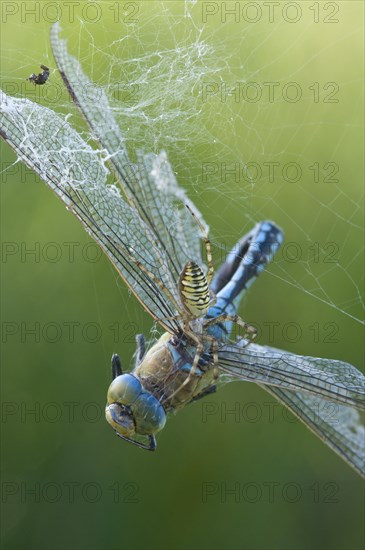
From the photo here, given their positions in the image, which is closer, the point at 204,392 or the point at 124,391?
the point at 124,391

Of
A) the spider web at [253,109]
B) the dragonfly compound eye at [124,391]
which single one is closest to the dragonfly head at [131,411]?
the dragonfly compound eye at [124,391]

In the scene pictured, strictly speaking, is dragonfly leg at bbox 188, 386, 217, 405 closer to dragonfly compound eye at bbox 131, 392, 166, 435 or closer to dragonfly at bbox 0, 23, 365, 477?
dragonfly at bbox 0, 23, 365, 477

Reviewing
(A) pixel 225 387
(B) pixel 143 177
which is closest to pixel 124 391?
(B) pixel 143 177

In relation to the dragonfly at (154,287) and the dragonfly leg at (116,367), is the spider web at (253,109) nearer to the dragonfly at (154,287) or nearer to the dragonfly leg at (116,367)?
the dragonfly at (154,287)

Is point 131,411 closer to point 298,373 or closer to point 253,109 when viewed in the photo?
point 298,373

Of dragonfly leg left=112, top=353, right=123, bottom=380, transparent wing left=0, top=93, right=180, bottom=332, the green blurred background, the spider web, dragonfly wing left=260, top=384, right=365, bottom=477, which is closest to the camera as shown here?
transparent wing left=0, top=93, right=180, bottom=332

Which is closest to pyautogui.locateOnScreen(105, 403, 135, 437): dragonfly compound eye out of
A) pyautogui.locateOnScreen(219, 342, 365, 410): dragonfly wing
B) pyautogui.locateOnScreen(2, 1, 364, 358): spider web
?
pyautogui.locateOnScreen(219, 342, 365, 410): dragonfly wing
